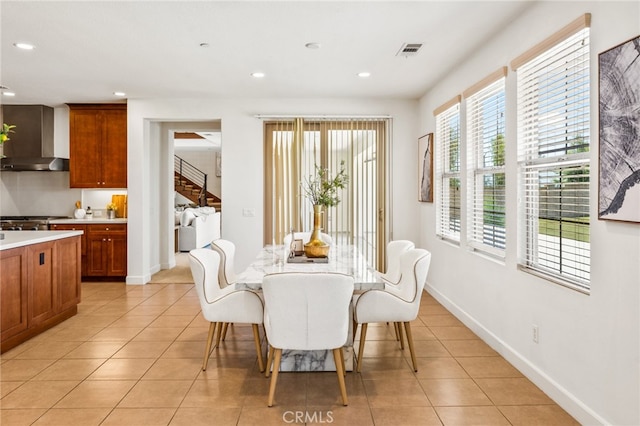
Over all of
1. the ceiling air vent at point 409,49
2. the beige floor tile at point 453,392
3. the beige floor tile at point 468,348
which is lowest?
the beige floor tile at point 453,392

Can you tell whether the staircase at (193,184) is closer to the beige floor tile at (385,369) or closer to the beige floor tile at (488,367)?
the beige floor tile at (385,369)

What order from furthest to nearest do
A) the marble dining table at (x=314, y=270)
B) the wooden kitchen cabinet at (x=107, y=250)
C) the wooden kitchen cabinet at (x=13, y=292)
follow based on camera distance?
the wooden kitchen cabinet at (x=107, y=250)
the wooden kitchen cabinet at (x=13, y=292)
the marble dining table at (x=314, y=270)

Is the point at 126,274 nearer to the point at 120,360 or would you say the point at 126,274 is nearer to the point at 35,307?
the point at 35,307

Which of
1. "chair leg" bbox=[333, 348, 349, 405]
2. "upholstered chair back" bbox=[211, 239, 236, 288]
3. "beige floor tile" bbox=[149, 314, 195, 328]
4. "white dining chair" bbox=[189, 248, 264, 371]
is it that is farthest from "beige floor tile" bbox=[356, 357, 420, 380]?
"beige floor tile" bbox=[149, 314, 195, 328]

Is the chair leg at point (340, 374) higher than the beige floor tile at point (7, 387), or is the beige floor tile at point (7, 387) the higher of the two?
the chair leg at point (340, 374)

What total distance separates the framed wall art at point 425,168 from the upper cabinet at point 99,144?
4.21 metres

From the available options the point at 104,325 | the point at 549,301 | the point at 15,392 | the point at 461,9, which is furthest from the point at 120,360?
the point at 461,9

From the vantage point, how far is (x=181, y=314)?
4.46 metres

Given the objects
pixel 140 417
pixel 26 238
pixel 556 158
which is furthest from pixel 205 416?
pixel 556 158

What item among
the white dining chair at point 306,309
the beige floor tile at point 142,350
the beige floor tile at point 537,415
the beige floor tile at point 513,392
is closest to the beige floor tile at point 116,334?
the beige floor tile at point 142,350

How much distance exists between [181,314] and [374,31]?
3.38m

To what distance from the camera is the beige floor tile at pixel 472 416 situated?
232 centimetres

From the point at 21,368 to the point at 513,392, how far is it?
3.45 meters

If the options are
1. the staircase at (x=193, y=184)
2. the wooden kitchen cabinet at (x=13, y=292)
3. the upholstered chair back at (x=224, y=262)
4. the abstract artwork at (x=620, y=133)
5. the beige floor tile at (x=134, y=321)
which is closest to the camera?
the abstract artwork at (x=620, y=133)
